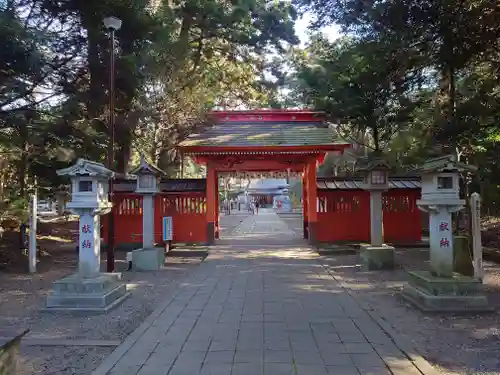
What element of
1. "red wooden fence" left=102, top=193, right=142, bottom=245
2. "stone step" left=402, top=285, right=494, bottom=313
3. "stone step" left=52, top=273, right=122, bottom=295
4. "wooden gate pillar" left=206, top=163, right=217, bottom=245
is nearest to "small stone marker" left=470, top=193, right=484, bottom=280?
"stone step" left=402, top=285, right=494, bottom=313

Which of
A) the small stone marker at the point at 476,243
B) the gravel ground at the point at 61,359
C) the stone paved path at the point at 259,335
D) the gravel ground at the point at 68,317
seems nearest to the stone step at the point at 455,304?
the stone paved path at the point at 259,335

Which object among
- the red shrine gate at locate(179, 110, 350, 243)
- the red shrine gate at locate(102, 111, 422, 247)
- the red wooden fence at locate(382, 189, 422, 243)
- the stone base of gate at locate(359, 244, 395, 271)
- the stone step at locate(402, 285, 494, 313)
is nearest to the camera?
the stone step at locate(402, 285, 494, 313)

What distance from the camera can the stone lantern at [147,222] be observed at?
11.4 m

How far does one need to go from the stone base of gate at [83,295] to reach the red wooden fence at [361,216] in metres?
9.68

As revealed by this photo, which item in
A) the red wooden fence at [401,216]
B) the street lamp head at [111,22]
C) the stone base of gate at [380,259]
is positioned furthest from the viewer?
the red wooden fence at [401,216]

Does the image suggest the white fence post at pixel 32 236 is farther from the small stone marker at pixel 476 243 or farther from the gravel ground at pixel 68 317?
the small stone marker at pixel 476 243

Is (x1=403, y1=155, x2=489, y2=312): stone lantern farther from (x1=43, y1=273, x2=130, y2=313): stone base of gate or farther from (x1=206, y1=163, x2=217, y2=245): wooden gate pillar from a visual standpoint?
(x1=206, y1=163, x2=217, y2=245): wooden gate pillar

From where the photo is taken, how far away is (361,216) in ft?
52.9

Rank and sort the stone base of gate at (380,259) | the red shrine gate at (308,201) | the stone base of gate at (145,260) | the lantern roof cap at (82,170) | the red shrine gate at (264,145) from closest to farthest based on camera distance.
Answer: the lantern roof cap at (82,170) → the stone base of gate at (380,259) → the stone base of gate at (145,260) → the red shrine gate at (264,145) → the red shrine gate at (308,201)

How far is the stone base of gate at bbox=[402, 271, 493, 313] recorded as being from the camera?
22.6 feet

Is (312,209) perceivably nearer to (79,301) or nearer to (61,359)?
(79,301)

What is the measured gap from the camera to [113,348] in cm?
536

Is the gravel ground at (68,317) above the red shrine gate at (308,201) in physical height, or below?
below

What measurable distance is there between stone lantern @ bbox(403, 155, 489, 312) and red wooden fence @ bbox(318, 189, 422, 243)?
8.10 metres
